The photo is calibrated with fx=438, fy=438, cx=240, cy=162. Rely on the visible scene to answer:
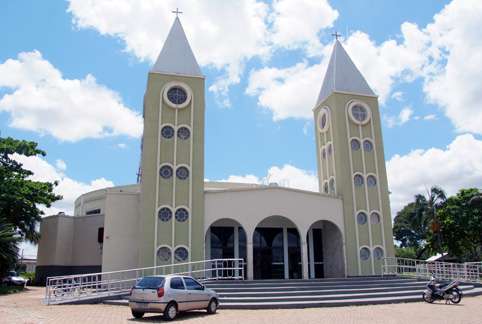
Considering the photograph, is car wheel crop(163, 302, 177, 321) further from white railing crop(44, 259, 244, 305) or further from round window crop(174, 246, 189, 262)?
round window crop(174, 246, 189, 262)

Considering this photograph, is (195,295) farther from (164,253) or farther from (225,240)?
(225,240)

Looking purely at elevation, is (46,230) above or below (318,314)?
above

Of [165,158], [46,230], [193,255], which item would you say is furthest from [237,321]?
[46,230]

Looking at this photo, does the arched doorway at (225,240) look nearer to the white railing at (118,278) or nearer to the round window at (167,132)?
the white railing at (118,278)

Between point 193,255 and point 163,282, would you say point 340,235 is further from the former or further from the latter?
point 163,282

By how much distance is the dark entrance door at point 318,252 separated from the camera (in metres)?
27.1

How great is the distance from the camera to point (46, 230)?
3325 cm

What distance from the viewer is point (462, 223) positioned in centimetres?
3791

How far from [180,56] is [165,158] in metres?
6.83

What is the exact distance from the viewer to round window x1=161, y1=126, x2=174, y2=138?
24.8 metres

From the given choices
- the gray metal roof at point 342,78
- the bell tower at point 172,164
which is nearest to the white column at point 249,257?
the bell tower at point 172,164

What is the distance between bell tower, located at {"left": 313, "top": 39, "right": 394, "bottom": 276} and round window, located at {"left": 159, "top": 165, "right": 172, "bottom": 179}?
33.8 ft

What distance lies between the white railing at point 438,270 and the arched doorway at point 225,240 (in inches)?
335

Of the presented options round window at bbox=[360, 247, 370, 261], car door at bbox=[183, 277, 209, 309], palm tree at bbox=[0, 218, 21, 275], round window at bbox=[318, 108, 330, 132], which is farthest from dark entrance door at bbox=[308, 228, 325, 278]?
palm tree at bbox=[0, 218, 21, 275]
